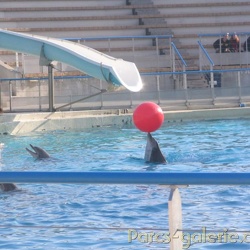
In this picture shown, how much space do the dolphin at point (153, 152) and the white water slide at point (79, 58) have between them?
2.84 metres

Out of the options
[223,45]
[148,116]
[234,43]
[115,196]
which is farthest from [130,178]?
[223,45]

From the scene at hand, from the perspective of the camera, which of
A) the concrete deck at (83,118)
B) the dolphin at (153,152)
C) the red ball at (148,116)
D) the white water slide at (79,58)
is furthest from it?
the concrete deck at (83,118)

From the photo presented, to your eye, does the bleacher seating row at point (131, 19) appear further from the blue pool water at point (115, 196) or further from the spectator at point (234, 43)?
the blue pool water at point (115, 196)

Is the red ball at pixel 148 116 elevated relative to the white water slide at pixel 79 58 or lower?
lower

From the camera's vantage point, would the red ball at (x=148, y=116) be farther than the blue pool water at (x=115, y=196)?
Yes

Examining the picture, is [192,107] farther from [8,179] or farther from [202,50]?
[8,179]

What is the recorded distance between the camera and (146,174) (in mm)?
3527

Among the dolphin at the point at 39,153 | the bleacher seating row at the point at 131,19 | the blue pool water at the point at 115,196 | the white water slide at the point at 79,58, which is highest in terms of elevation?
the bleacher seating row at the point at 131,19

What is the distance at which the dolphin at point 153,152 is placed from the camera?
11527mm

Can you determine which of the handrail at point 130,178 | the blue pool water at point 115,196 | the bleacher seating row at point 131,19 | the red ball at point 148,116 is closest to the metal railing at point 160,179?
the handrail at point 130,178

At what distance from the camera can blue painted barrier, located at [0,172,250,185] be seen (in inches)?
134

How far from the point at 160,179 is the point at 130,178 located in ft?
0.43

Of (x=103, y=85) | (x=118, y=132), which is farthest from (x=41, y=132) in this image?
(x=103, y=85)

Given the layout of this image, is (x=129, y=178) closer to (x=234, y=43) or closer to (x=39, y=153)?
(x=39, y=153)
